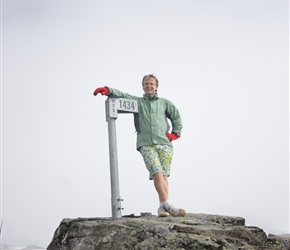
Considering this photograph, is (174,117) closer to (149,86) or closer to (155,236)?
(149,86)

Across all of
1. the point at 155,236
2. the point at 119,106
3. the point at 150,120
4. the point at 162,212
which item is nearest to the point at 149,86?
the point at 150,120

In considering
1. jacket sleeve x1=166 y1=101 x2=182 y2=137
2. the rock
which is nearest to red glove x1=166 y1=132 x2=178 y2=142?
jacket sleeve x1=166 y1=101 x2=182 y2=137

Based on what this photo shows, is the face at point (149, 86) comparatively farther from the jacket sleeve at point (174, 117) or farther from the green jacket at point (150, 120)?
the jacket sleeve at point (174, 117)

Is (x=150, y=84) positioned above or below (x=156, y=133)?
above

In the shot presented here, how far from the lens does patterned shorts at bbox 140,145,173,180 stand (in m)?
5.55

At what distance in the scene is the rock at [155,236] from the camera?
425cm

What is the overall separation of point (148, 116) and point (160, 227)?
2.01 meters

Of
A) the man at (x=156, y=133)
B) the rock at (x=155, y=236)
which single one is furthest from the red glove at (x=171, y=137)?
the rock at (x=155, y=236)

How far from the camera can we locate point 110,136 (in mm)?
5359

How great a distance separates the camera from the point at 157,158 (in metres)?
5.65

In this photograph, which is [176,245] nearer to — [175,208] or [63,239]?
[175,208]

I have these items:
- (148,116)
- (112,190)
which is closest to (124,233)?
(112,190)

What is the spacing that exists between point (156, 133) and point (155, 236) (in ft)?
6.18

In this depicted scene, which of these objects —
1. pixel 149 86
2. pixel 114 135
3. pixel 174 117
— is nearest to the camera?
pixel 114 135
